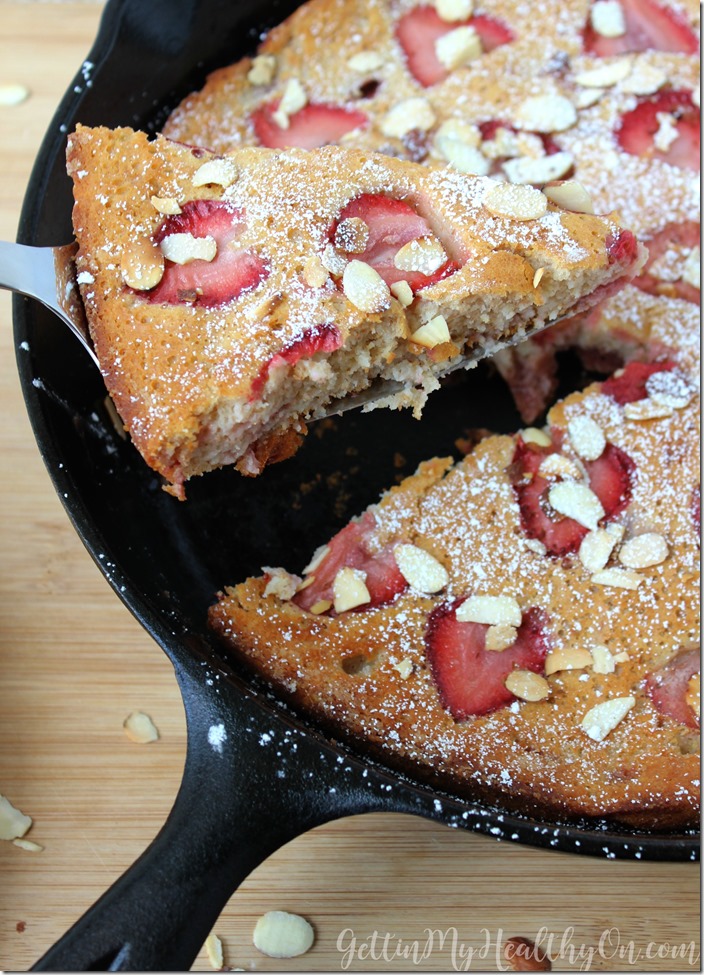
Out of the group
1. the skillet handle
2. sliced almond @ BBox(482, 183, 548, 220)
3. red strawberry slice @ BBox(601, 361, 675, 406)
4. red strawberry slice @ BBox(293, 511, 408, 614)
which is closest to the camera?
the skillet handle

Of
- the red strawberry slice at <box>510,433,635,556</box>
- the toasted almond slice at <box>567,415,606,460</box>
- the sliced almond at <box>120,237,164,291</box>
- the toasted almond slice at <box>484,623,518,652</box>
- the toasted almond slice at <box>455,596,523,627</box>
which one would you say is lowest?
the toasted almond slice at <box>484,623,518,652</box>

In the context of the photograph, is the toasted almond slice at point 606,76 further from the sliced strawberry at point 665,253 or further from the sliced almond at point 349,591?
the sliced almond at point 349,591

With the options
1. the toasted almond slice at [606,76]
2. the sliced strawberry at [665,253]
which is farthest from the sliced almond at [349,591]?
the toasted almond slice at [606,76]

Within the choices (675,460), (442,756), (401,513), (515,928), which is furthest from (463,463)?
(515,928)

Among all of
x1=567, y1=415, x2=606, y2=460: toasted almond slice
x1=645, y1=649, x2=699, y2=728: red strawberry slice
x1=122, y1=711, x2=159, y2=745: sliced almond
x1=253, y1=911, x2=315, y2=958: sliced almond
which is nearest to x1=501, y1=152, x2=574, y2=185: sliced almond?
x1=567, y1=415, x2=606, y2=460: toasted almond slice

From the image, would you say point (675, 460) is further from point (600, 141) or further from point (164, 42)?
point (164, 42)

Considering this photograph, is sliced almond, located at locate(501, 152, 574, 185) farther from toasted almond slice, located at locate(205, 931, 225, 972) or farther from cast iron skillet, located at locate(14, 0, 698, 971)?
toasted almond slice, located at locate(205, 931, 225, 972)

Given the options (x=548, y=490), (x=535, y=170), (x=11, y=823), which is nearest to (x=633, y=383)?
(x=548, y=490)

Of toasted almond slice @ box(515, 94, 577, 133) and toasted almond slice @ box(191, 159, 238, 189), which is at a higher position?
toasted almond slice @ box(191, 159, 238, 189)
